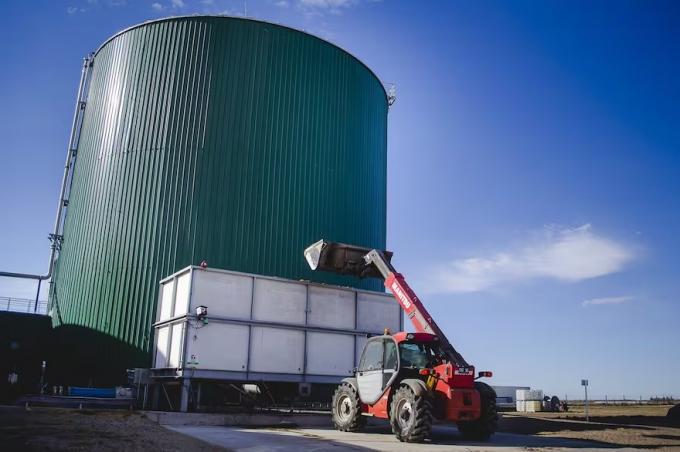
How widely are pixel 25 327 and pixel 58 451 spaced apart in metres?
17.3

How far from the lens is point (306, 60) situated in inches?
929

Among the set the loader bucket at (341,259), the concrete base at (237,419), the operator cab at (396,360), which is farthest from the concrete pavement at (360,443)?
the loader bucket at (341,259)

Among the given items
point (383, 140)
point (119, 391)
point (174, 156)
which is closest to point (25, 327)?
point (119, 391)

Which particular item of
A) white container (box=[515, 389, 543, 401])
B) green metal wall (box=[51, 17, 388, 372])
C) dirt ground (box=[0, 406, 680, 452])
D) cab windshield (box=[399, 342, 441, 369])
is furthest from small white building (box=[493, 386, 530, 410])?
cab windshield (box=[399, 342, 441, 369])

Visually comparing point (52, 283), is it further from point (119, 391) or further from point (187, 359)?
point (187, 359)

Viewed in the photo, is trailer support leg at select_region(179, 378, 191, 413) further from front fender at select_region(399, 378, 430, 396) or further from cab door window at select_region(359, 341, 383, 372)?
front fender at select_region(399, 378, 430, 396)

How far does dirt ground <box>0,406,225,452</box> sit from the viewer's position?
7.54 metres

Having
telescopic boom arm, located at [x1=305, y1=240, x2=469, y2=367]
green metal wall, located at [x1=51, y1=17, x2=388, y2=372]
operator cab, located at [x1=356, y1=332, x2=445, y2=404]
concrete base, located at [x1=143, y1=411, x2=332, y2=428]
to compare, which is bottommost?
concrete base, located at [x1=143, y1=411, x2=332, y2=428]

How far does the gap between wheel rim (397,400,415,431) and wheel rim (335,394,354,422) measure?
2.05 meters

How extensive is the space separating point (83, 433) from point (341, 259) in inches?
295

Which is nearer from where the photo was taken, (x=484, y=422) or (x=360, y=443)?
(x=360, y=443)

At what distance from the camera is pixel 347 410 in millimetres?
12039

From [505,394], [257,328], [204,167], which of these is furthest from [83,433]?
[505,394]

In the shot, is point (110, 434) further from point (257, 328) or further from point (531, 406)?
point (531, 406)
